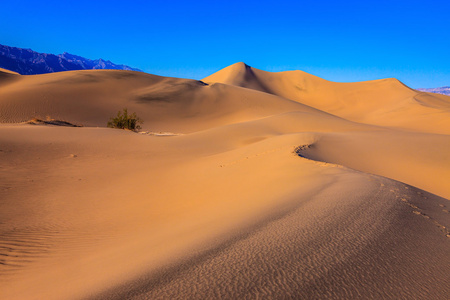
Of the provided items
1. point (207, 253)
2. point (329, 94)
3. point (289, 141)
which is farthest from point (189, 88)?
point (207, 253)

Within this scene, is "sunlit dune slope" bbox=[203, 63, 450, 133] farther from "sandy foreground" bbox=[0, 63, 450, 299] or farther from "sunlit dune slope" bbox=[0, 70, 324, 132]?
"sandy foreground" bbox=[0, 63, 450, 299]

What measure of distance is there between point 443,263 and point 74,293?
139 inches

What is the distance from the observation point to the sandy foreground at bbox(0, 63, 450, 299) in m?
2.47

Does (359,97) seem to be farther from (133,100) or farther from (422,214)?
(422,214)

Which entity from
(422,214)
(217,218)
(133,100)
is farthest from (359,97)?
(217,218)

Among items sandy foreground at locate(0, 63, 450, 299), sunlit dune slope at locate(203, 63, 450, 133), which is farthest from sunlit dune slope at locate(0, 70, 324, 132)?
sandy foreground at locate(0, 63, 450, 299)

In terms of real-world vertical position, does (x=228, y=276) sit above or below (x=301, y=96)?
below

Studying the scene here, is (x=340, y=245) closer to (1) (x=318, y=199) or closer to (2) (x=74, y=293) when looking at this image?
(1) (x=318, y=199)

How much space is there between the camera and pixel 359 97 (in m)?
78.4

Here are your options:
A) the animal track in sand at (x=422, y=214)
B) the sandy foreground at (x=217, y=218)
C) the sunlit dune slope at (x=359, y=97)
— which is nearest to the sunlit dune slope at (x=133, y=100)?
the sunlit dune slope at (x=359, y=97)

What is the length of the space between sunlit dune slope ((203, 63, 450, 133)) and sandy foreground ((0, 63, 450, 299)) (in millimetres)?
36331

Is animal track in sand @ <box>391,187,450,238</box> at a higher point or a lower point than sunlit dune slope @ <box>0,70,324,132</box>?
lower

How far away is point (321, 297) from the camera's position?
217 cm

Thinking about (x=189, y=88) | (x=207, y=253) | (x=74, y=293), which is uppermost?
(x=189, y=88)
